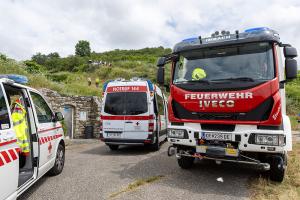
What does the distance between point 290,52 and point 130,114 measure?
5253 millimetres

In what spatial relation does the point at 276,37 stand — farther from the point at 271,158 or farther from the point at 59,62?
the point at 59,62

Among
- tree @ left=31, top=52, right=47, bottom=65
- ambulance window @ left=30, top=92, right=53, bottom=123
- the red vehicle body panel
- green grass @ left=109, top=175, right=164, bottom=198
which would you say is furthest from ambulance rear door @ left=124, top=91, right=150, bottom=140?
tree @ left=31, top=52, right=47, bottom=65

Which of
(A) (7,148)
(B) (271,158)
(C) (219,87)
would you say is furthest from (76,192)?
(B) (271,158)

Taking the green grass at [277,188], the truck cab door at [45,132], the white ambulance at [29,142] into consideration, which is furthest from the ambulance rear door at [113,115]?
the green grass at [277,188]

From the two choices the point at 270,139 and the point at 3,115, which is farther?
the point at 270,139

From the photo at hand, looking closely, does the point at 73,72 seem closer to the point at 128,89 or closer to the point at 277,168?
the point at 128,89

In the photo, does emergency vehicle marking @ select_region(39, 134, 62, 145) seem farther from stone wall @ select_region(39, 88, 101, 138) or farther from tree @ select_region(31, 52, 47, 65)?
tree @ select_region(31, 52, 47, 65)

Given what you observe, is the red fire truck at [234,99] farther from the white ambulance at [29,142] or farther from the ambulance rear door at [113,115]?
the ambulance rear door at [113,115]

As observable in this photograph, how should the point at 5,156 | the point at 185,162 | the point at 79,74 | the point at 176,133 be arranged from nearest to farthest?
the point at 5,156 < the point at 176,133 < the point at 185,162 < the point at 79,74

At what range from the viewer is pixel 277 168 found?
16.2 ft

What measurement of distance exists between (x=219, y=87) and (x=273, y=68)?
3.29 ft

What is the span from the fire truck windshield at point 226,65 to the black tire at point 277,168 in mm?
1515

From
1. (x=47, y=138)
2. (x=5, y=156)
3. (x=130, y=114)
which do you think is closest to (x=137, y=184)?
(x=47, y=138)

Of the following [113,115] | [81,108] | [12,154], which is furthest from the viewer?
[81,108]
